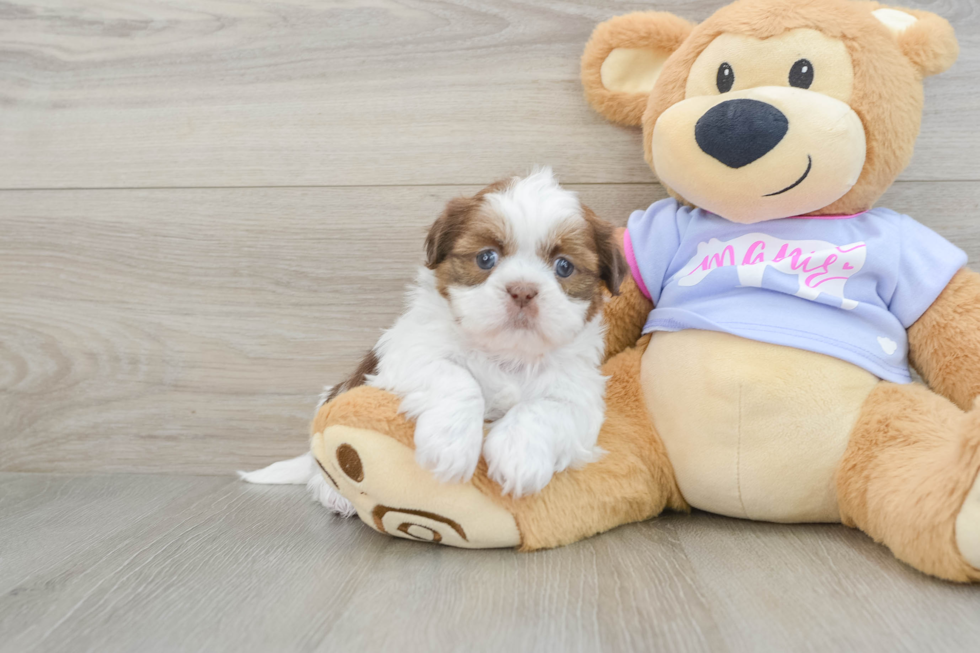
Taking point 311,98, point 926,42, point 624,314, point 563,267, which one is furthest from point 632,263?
point 311,98

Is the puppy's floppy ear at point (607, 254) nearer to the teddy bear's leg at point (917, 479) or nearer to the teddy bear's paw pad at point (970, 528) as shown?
the teddy bear's leg at point (917, 479)

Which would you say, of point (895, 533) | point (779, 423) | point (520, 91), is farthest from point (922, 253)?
point (520, 91)

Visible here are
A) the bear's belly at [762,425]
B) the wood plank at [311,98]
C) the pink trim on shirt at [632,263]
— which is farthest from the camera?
the wood plank at [311,98]

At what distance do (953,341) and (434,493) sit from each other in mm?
933

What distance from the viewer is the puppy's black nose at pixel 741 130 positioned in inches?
44.7

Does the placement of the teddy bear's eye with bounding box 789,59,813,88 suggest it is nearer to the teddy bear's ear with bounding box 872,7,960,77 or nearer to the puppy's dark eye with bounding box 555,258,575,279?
the teddy bear's ear with bounding box 872,7,960,77

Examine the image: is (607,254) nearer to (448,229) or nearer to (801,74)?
(448,229)

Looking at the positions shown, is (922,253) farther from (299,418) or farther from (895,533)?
(299,418)

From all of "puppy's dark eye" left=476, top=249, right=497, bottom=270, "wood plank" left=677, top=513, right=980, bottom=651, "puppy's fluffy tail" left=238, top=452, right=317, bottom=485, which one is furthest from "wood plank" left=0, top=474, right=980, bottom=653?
"puppy's dark eye" left=476, top=249, right=497, bottom=270

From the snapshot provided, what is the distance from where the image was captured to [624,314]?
1422 mm

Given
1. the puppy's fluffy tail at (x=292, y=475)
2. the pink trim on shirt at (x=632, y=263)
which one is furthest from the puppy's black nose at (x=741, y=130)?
the puppy's fluffy tail at (x=292, y=475)

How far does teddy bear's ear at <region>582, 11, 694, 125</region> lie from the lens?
139cm

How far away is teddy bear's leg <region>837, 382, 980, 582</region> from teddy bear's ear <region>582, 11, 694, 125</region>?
767mm

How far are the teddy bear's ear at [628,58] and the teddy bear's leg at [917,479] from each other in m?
0.77
